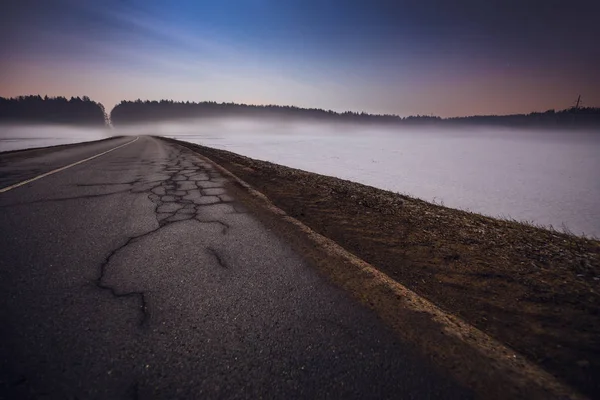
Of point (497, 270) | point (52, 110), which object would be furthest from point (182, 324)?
point (52, 110)

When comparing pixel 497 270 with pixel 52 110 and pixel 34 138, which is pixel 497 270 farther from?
pixel 52 110

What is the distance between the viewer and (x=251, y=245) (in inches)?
123

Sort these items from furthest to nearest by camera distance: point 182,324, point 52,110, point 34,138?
point 52,110
point 34,138
point 182,324

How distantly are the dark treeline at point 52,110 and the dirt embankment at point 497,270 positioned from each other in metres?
171

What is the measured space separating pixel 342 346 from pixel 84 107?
198028mm

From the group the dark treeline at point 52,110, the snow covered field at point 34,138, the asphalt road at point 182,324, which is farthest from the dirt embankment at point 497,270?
the dark treeline at point 52,110

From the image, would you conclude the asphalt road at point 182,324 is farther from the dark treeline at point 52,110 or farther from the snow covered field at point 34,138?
the dark treeline at point 52,110

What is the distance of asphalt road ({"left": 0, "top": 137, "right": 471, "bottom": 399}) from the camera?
4.46 ft

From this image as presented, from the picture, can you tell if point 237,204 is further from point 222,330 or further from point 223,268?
point 222,330

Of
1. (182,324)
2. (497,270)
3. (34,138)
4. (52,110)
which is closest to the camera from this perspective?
(182,324)

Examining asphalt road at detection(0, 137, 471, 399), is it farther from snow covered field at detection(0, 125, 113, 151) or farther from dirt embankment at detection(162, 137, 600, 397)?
snow covered field at detection(0, 125, 113, 151)

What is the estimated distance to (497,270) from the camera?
8.73ft

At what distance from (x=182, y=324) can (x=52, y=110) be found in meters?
203

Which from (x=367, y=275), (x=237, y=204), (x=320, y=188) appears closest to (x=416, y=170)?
(x=320, y=188)
